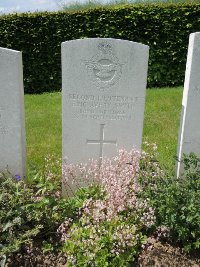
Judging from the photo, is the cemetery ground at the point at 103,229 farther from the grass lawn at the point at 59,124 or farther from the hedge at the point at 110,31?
the hedge at the point at 110,31

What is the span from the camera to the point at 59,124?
686 cm

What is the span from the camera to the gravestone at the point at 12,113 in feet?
11.9

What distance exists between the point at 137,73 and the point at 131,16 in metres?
5.97

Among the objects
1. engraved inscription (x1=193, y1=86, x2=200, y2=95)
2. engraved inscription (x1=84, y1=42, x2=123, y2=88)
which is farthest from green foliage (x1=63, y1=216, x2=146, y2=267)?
engraved inscription (x1=193, y1=86, x2=200, y2=95)

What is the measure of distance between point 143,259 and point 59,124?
4176 millimetres

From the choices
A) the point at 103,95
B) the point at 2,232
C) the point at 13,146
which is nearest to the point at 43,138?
the point at 13,146

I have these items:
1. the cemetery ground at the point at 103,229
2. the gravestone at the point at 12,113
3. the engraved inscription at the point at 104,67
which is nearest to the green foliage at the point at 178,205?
the cemetery ground at the point at 103,229

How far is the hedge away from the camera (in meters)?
9.16

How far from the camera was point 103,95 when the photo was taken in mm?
3797

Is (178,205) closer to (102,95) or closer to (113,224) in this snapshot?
(113,224)

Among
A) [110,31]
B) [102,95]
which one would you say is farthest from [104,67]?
[110,31]

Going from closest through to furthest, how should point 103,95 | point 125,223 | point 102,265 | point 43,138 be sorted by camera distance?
point 102,265, point 125,223, point 103,95, point 43,138

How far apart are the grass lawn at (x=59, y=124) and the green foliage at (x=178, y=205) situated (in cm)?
121

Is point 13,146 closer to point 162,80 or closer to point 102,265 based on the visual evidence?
point 102,265
